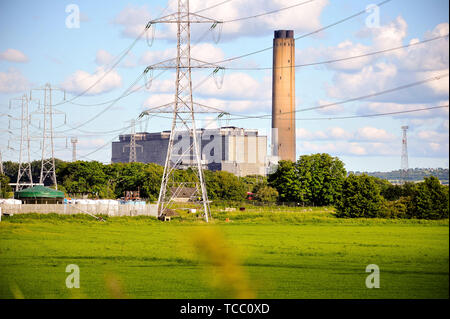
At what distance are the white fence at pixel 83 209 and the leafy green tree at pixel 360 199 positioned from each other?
25676mm

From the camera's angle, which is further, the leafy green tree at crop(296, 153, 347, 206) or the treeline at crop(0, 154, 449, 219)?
the leafy green tree at crop(296, 153, 347, 206)

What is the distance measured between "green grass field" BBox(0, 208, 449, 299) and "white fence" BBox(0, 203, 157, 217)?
13.1m

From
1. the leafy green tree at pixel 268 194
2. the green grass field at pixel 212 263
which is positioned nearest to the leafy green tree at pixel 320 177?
the leafy green tree at pixel 268 194

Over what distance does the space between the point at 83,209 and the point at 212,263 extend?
73304 millimetres

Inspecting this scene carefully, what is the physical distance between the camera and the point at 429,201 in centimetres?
6575

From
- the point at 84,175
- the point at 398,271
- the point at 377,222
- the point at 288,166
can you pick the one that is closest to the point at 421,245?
the point at 398,271

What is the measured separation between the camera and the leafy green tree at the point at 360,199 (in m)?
85.8

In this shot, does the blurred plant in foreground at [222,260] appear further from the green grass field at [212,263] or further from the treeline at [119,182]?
the treeline at [119,182]

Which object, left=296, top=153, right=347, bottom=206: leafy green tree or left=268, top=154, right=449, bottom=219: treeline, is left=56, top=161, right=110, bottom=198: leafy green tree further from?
left=296, top=153, right=347, bottom=206: leafy green tree

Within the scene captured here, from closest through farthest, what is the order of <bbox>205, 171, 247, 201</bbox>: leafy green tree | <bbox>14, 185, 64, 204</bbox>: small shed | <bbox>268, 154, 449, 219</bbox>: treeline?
<bbox>268, 154, 449, 219</bbox>: treeline, <bbox>14, 185, 64, 204</bbox>: small shed, <bbox>205, 171, 247, 201</bbox>: leafy green tree

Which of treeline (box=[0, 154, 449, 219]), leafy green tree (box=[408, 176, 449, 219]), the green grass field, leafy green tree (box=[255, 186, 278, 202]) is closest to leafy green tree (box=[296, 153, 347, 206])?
treeline (box=[0, 154, 449, 219])

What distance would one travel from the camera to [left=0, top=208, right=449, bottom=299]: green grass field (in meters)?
10.9

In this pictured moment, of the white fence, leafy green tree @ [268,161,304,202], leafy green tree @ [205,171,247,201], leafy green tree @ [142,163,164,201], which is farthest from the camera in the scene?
leafy green tree @ [205,171,247,201]

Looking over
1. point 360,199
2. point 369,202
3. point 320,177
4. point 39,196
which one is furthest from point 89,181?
point 369,202
